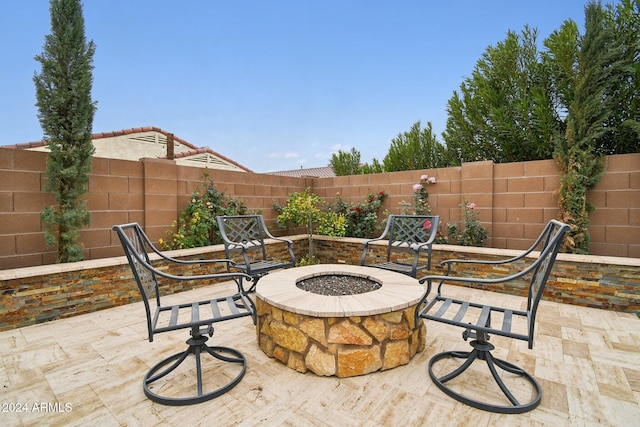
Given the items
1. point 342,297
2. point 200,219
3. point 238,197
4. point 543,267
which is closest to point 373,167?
point 238,197

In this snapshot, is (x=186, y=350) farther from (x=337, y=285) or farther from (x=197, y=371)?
(x=337, y=285)

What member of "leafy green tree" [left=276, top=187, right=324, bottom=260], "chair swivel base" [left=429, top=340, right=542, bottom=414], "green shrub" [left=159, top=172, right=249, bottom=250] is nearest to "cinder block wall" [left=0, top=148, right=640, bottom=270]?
"green shrub" [left=159, top=172, right=249, bottom=250]

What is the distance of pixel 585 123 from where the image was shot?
381 centimetres

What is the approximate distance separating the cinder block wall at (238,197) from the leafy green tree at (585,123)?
0.20 meters

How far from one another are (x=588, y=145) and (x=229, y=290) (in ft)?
15.9

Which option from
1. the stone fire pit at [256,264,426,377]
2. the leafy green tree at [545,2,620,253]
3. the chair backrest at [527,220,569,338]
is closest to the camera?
the chair backrest at [527,220,569,338]

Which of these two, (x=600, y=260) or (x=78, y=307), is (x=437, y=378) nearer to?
(x=600, y=260)

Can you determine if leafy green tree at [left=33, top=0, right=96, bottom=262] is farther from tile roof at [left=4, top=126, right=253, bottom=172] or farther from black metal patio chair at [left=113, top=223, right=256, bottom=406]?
black metal patio chair at [left=113, top=223, right=256, bottom=406]

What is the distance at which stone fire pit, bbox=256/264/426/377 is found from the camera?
197cm

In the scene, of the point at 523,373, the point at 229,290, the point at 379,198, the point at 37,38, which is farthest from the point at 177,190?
the point at 523,373

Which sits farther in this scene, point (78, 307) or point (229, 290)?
point (229, 290)

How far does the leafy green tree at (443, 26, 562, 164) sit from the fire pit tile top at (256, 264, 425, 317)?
12.8ft

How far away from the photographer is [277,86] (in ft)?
25.4

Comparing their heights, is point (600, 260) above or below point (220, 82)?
below
